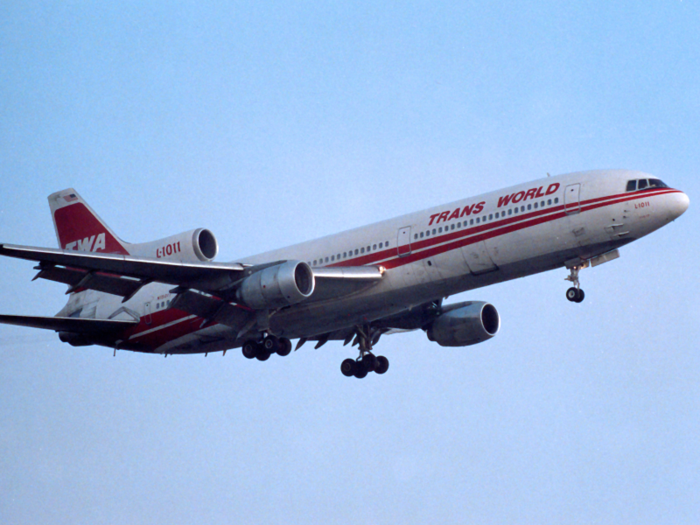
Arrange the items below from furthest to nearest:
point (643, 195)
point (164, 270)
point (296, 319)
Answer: point (296, 319), point (164, 270), point (643, 195)

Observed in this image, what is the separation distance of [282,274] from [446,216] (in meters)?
6.48

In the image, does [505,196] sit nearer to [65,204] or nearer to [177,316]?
[177,316]

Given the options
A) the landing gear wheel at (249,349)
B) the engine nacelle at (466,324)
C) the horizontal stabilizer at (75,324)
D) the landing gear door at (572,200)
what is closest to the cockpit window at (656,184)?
the landing gear door at (572,200)

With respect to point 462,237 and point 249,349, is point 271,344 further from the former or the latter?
point 462,237

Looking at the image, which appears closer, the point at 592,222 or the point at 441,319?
the point at 592,222

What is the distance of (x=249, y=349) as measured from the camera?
1518 inches

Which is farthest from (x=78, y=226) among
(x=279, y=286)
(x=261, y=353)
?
(x=279, y=286)

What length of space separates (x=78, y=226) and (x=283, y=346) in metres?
13.1

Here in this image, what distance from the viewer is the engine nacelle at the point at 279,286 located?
33844 millimetres

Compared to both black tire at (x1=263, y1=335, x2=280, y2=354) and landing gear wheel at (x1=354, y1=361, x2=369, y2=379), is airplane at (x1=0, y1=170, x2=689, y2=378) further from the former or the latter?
landing gear wheel at (x1=354, y1=361, x2=369, y2=379)

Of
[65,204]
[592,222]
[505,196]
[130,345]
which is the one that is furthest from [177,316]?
[592,222]

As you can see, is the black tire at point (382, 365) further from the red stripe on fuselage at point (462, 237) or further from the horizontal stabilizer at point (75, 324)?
the horizontal stabilizer at point (75, 324)

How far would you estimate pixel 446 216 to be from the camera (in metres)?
35.1

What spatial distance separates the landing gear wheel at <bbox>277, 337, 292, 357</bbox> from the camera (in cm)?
3838
